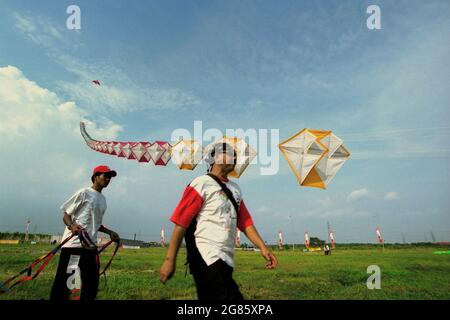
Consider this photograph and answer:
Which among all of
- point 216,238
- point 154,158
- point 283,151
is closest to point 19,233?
point 154,158

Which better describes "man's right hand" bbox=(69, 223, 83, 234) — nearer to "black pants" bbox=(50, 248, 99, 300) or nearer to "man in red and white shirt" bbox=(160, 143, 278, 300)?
"black pants" bbox=(50, 248, 99, 300)

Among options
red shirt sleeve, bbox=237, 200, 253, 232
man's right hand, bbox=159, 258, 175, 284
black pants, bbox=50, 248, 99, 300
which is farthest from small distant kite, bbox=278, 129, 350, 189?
man's right hand, bbox=159, 258, 175, 284

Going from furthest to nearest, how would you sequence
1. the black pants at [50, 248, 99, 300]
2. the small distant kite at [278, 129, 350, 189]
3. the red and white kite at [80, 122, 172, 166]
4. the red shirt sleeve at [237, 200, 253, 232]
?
the red and white kite at [80, 122, 172, 166]
the small distant kite at [278, 129, 350, 189]
the black pants at [50, 248, 99, 300]
the red shirt sleeve at [237, 200, 253, 232]

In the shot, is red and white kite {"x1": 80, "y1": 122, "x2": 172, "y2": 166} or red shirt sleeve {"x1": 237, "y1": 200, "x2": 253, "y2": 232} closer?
red shirt sleeve {"x1": 237, "y1": 200, "x2": 253, "y2": 232}

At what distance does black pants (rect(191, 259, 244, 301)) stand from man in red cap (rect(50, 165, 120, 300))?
8.05ft

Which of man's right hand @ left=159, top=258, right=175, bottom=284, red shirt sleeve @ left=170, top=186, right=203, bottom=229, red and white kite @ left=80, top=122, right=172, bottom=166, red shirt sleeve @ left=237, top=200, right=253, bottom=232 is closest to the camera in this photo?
man's right hand @ left=159, top=258, right=175, bottom=284

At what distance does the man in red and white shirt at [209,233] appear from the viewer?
2802mm

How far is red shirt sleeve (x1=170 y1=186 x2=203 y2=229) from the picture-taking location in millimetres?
2930

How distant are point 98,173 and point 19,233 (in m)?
76.3

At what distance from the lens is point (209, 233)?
2.95 meters

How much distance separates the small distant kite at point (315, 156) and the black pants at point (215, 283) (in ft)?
22.9

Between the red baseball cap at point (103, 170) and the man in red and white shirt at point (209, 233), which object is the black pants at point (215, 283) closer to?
the man in red and white shirt at point (209, 233)

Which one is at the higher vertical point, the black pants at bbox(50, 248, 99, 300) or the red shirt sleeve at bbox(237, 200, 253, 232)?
the red shirt sleeve at bbox(237, 200, 253, 232)
